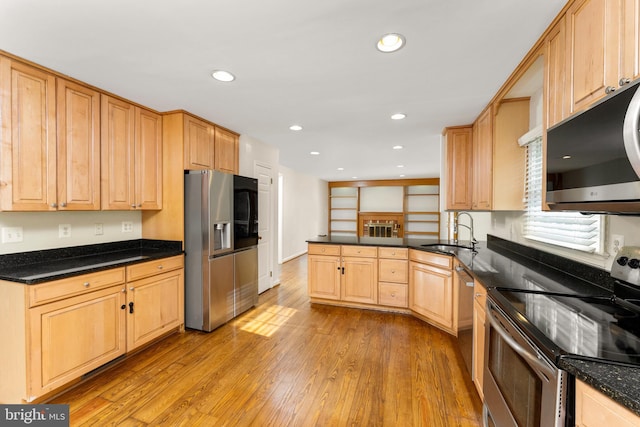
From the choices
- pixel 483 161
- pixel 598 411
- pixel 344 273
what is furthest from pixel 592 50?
pixel 344 273

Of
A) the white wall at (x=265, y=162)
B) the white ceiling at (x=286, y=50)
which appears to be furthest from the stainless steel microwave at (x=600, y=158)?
the white wall at (x=265, y=162)

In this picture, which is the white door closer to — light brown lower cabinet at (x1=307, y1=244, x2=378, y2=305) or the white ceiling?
light brown lower cabinet at (x1=307, y1=244, x2=378, y2=305)

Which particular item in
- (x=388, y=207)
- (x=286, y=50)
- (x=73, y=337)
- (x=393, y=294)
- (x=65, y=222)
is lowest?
(x=393, y=294)

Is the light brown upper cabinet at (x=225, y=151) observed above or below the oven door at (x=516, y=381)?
above

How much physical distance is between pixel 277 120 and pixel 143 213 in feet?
6.10

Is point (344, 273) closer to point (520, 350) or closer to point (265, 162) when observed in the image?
point (265, 162)

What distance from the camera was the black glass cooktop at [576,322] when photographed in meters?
0.93

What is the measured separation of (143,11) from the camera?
1.44 meters

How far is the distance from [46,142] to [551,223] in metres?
3.92

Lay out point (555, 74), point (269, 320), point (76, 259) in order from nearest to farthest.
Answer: point (555, 74) < point (76, 259) < point (269, 320)

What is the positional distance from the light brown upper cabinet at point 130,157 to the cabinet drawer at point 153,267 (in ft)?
1.98

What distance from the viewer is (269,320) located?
3.34 meters

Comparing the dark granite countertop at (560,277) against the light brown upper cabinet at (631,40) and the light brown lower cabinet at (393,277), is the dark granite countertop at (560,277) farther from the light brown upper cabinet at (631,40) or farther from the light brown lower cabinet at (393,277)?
the light brown upper cabinet at (631,40)

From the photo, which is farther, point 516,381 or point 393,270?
point 393,270
